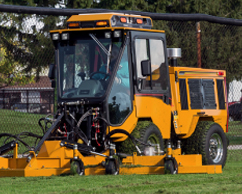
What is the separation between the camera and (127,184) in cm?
744

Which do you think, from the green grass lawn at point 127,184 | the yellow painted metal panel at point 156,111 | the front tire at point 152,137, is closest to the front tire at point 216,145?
the yellow painted metal panel at point 156,111

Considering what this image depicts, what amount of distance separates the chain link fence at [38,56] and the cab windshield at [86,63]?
913mm

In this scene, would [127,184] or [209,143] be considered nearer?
[127,184]

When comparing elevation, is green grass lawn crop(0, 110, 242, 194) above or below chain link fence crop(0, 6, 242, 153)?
below

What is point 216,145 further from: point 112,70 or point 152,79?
point 112,70

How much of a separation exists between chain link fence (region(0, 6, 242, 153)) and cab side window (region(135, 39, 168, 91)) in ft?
6.00

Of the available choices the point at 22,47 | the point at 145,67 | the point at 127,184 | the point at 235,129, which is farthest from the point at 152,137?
the point at 235,129

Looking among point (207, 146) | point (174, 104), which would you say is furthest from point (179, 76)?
point (207, 146)

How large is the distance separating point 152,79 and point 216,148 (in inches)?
81.5

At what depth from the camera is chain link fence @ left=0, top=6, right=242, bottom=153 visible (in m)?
11.9

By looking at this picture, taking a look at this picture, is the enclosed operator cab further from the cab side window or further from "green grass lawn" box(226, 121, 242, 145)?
"green grass lawn" box(226, 121, 242, 145)

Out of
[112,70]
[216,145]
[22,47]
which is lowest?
[216,145]

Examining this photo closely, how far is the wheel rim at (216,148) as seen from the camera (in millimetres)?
10875

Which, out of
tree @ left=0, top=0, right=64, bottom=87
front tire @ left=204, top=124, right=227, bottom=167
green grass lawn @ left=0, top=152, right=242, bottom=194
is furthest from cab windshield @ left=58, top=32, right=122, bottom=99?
front tire @ left=204, top=124, right=227, bottom=167
